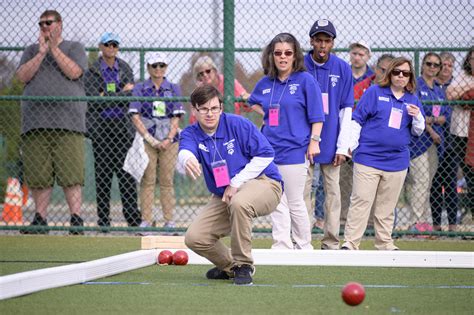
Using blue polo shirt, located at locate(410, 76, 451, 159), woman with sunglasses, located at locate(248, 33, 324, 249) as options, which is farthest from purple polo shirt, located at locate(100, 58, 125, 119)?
blue polo shirt, located at locate(410, 76, 451, 159)

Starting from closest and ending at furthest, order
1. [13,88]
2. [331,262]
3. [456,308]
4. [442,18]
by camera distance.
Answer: [456,308] → [331,262] → [442,18] → [13,88]

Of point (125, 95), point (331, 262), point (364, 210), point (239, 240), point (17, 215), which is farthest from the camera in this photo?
point (17, 215)

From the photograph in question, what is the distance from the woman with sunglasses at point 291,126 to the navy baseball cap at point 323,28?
404 millimetres

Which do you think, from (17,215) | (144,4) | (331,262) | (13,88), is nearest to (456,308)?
(331,262)

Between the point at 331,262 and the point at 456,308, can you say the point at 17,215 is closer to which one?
the point at 331,262

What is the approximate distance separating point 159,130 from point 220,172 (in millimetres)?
4037

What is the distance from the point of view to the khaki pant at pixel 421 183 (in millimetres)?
10625

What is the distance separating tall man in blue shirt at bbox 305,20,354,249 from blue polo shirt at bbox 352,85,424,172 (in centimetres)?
19

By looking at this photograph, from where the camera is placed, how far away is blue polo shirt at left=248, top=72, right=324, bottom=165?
340 inches

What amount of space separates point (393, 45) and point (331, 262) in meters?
3.34

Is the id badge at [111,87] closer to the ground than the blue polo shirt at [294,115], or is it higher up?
higher up

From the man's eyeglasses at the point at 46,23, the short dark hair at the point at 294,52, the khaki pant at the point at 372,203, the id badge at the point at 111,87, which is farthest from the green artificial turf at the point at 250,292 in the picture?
the man's eyeglasses at the point at 46,23

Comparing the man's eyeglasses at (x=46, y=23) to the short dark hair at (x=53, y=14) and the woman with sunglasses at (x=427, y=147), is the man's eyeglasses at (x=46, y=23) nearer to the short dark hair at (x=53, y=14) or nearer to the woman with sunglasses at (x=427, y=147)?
the short dark hair at (x=53, y=14)

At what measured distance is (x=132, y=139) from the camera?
35.8ft
